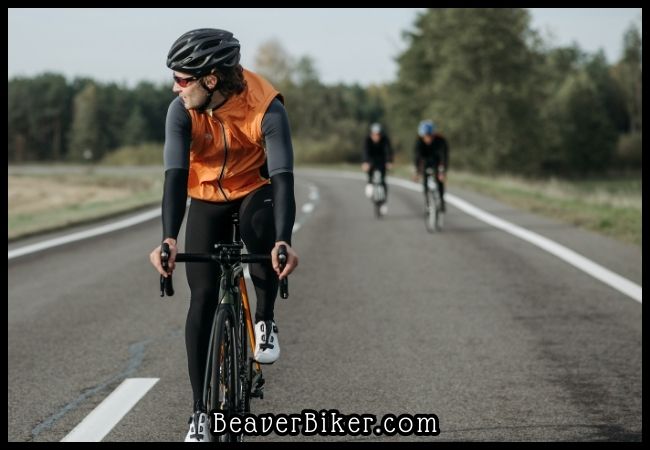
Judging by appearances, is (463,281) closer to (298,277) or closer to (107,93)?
(298,277)

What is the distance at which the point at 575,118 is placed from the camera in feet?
317

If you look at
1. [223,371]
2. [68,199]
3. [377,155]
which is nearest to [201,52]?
[223,371]

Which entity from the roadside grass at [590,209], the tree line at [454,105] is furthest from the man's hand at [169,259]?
the tree line at [454,105]

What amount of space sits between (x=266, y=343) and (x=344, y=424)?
2.95 feet

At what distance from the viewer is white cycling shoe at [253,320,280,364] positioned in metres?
3.78

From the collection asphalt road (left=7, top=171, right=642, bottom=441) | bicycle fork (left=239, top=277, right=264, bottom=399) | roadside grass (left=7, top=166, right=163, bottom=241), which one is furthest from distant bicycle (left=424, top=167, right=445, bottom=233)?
bicycle fork (left=239, top=277, right=264, bottom=399)

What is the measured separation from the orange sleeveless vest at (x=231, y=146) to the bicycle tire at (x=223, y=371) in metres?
0.57

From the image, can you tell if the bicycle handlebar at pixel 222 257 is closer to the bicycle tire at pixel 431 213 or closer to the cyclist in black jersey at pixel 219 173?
the cyclist in black jersey at pixel 219 173

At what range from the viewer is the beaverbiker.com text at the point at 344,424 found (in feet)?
14.3

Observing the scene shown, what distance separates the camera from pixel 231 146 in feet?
11.8

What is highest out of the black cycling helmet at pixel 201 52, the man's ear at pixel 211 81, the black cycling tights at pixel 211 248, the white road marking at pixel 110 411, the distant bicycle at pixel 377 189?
the black cycling helmet at pixel 201 52

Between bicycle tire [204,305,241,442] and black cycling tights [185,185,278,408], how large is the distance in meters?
0.14
